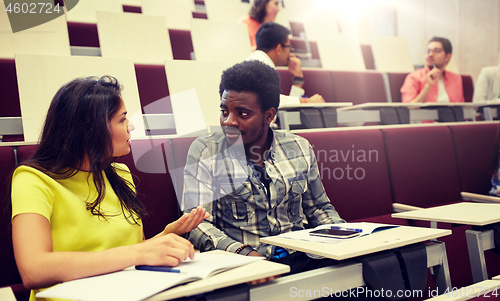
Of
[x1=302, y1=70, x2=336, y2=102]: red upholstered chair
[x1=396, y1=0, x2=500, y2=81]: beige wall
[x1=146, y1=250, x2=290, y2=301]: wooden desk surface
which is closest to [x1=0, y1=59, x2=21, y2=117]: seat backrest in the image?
[x1=146, y1=250, x2=290, y2=301]: wooden desk surface

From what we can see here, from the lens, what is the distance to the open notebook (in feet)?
1.29

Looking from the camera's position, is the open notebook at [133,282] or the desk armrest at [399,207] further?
the desk armrest at [399,207]

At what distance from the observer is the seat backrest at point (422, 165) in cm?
128

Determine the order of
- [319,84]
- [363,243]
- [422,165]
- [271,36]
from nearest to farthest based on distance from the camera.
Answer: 1. [363,243]
2. [422,165]
3. [271,36]
4. [319,84]

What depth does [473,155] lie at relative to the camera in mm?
1438

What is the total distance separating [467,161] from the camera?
142 cm

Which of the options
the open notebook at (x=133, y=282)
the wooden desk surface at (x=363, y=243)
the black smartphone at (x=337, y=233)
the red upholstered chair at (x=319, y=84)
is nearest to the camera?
the open notebook at (x=133, y=282)

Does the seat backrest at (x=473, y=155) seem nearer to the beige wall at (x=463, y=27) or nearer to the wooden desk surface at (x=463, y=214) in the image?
the wooden desk surface at (x=463, y=214)

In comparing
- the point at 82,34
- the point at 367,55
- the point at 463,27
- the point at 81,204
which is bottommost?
the point at 81,204

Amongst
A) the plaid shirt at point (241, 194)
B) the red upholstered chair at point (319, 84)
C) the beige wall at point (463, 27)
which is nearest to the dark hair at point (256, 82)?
the plaid shirt at point (241, 194)

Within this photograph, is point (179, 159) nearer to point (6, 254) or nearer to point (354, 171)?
point (6, 254)

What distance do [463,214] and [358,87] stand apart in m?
1.37

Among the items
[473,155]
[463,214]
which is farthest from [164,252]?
[473,155]

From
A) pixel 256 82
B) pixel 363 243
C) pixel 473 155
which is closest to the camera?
pixel 363 243
